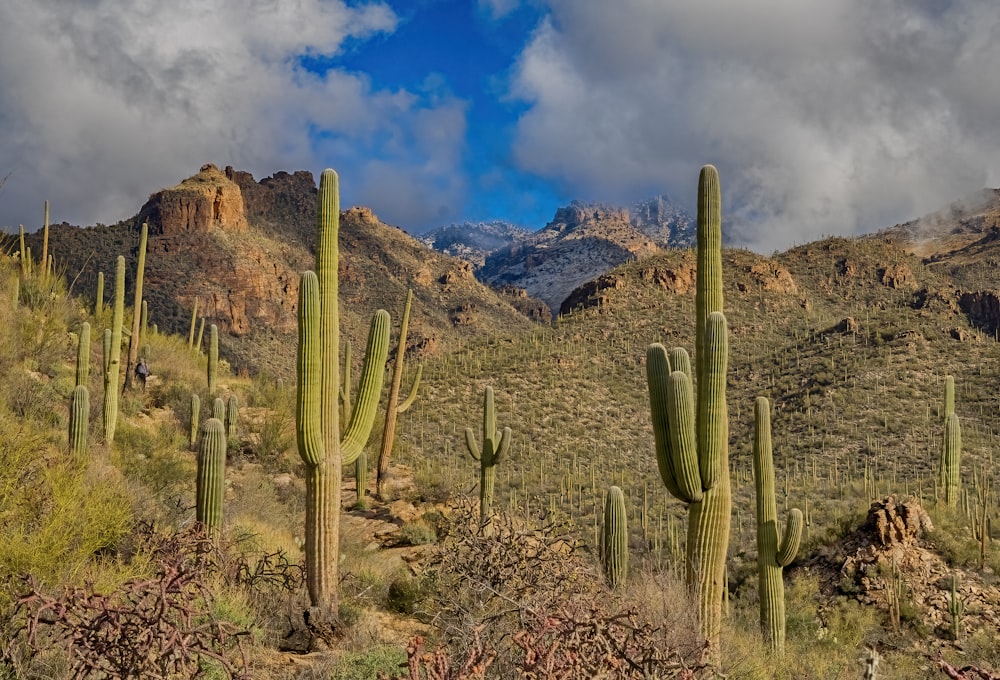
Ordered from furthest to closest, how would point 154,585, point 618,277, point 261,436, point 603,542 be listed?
point 618,277
point 261,436
point 603,542
point 154,585

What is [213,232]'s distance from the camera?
65.4m

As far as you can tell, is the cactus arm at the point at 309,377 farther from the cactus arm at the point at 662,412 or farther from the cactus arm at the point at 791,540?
the cactus arm at the point at 791,540

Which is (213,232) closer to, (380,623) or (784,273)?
(784,273)

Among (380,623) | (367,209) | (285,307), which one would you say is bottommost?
(380,623)

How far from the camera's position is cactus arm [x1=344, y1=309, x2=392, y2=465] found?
7883 millimetres

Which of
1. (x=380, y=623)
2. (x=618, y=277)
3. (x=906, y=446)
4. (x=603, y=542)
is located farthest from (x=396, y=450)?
(x=618, y=277)

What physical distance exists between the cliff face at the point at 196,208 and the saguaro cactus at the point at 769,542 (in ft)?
206

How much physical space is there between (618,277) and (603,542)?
4443 cm

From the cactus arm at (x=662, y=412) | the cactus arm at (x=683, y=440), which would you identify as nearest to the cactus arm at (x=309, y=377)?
the cactus arm at (x=662, y=412)

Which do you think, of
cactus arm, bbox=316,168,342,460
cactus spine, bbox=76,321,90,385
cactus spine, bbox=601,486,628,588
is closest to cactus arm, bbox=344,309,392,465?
cactus arm, bbox=316,168,342,460

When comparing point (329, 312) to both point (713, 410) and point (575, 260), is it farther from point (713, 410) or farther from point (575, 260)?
point (575, 260)

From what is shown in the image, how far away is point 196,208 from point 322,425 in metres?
65.0

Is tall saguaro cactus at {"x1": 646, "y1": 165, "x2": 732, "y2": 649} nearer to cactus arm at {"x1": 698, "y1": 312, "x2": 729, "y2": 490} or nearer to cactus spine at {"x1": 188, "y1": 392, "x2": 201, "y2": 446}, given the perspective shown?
cactus arm at {"x1": 698, "y1": 312, "x2": 729, "y2": 490}

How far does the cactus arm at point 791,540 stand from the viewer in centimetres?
1056
